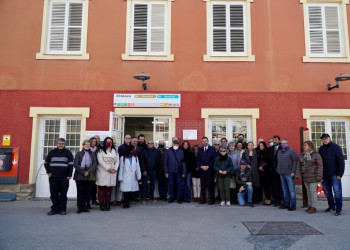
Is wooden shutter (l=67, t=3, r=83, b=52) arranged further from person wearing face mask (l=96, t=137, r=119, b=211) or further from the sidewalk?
the sidewalk

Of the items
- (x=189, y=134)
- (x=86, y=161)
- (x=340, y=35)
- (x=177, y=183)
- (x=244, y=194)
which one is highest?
(x=340, y=35)

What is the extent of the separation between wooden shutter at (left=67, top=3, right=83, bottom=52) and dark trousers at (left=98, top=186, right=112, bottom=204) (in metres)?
5.02

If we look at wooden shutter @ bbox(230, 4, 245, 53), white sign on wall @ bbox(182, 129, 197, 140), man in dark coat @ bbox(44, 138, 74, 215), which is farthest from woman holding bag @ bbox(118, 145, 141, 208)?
wooden shutter @ bbox(230, 4, 245, 53)

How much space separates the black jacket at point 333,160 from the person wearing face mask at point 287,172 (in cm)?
70

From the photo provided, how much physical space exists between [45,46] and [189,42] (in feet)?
16.1

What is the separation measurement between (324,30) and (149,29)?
6.07 metres

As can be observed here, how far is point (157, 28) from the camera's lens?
9.67 metres

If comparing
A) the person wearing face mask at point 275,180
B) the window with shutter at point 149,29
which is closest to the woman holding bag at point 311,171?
the person wearing face mask at point 275,180

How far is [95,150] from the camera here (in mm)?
7266

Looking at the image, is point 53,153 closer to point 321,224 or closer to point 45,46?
point 45,46

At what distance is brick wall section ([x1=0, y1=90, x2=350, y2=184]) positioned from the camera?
9.03 meters

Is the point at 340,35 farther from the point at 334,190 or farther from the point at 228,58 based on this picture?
the point at 334,190

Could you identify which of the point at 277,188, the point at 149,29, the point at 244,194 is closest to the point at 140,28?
the point at 149,29

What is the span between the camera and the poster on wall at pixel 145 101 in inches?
356
